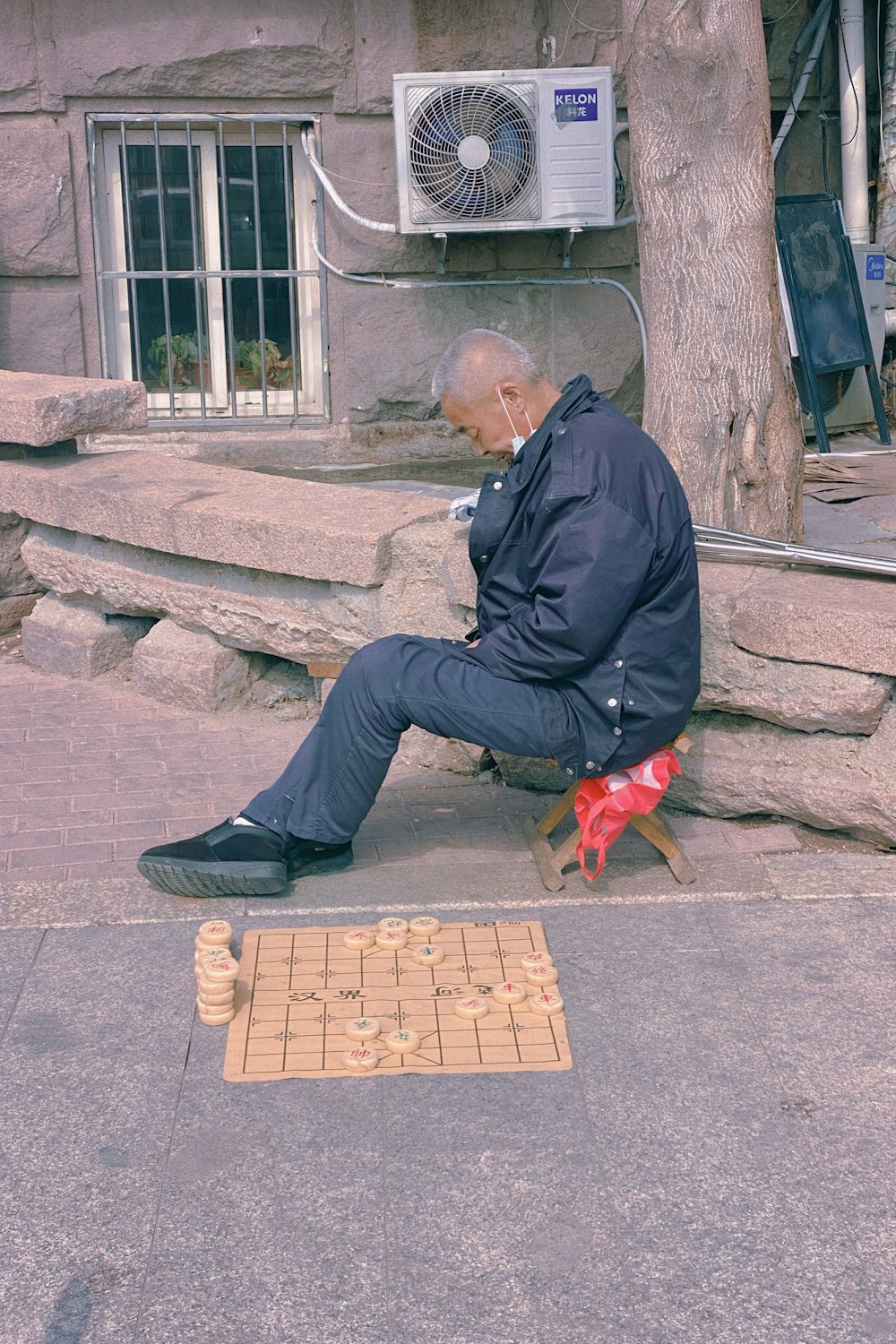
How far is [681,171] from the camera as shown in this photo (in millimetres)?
4566

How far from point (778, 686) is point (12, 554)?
346cm

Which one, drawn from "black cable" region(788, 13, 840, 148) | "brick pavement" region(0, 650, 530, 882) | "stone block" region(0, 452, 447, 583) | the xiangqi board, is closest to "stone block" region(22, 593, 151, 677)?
"brick pavement" region(0, 650, 530, 882)

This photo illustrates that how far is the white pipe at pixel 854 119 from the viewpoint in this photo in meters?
8.51

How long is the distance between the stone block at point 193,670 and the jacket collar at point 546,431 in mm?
1965

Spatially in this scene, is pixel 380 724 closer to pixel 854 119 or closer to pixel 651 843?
pixel 651 843

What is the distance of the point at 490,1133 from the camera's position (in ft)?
8.89

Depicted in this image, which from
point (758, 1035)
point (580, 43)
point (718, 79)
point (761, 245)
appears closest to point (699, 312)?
point (761, 245)

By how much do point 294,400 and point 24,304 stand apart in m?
1.57

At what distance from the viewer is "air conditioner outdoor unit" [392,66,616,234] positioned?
7.39m

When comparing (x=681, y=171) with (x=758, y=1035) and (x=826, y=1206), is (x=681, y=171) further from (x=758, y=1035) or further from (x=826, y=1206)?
(x=826, y=1206)

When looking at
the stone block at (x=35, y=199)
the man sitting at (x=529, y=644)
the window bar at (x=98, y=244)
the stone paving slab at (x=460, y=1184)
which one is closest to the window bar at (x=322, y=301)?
the window bar at (x=98, y=244)

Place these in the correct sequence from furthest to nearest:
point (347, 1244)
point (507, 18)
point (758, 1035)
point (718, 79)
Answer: point (507, 18), point (718, 79), point (758, 1035), point (347, 1244)

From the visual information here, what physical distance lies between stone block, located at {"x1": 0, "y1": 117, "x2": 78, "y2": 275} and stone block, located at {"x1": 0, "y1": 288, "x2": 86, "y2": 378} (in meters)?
0.11

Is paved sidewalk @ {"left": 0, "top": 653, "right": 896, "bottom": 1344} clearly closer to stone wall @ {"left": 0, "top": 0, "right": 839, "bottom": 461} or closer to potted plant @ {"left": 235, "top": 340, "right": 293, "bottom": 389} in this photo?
stone wall @ {"left": 0, "top": 0, "right": 839, "bottom": 461}
